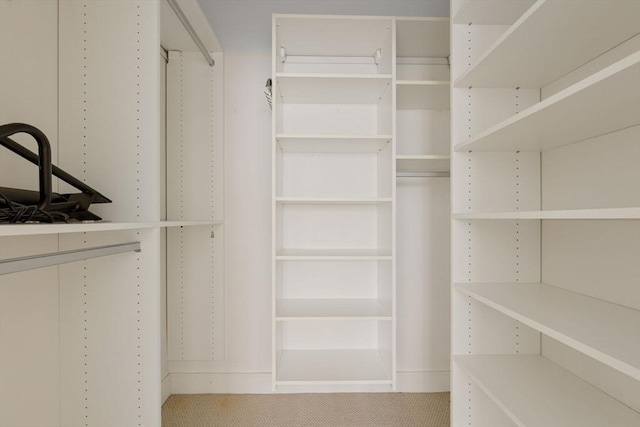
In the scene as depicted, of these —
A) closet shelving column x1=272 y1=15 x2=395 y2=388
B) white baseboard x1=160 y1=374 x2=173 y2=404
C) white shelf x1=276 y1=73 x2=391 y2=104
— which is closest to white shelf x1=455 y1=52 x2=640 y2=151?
white shelf x1=276 y1=73 x2=391 y2=104

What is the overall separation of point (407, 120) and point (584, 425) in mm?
1592

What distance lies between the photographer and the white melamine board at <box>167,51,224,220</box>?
78.1 inches

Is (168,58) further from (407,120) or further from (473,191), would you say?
(473,191)

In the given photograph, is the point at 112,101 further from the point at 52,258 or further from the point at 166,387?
the point at 166,387

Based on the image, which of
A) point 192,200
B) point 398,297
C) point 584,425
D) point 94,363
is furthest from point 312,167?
point 584,425

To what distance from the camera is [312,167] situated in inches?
81.4

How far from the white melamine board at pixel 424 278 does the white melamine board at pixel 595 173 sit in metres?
0.75

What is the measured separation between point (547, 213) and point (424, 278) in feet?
4.31

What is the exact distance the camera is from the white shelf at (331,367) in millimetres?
1680

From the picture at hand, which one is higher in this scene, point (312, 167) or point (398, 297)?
point (312, 167)

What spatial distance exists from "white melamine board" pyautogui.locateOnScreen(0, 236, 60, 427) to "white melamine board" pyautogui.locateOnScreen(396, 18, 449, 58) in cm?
171

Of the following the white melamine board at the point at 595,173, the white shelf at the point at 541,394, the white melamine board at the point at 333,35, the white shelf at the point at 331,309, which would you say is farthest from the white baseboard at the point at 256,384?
the white melamine board at the point at 333,35

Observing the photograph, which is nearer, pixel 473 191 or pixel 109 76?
pixel 109 76

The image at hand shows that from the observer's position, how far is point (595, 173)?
1.14 metres
